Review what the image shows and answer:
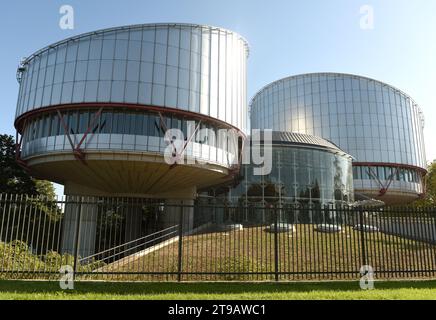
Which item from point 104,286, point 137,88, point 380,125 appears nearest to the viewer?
point 104,286

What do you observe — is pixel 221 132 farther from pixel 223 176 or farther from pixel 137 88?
pixel 137 88

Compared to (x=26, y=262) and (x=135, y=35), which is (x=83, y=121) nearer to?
(x=135, y=35)

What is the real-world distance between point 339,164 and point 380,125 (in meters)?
27.1

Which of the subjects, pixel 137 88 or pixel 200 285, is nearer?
pixel 200 285

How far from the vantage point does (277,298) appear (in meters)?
9.73

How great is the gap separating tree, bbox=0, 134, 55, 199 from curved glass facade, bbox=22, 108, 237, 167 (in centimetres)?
823

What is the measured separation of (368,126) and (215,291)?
198 ft

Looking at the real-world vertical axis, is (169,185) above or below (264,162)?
below

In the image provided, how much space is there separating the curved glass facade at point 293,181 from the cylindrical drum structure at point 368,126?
20.4 meters

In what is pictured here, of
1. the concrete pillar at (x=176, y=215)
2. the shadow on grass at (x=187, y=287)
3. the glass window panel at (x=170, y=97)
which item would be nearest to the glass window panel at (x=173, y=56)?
the glass window panel at (x=170, y=97)

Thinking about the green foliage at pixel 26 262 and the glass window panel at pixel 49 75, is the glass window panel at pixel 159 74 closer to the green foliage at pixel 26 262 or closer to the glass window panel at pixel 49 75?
the glass window panel at pixel 49 75

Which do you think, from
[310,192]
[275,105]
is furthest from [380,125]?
[310,192]

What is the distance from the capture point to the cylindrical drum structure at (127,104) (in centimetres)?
3072
